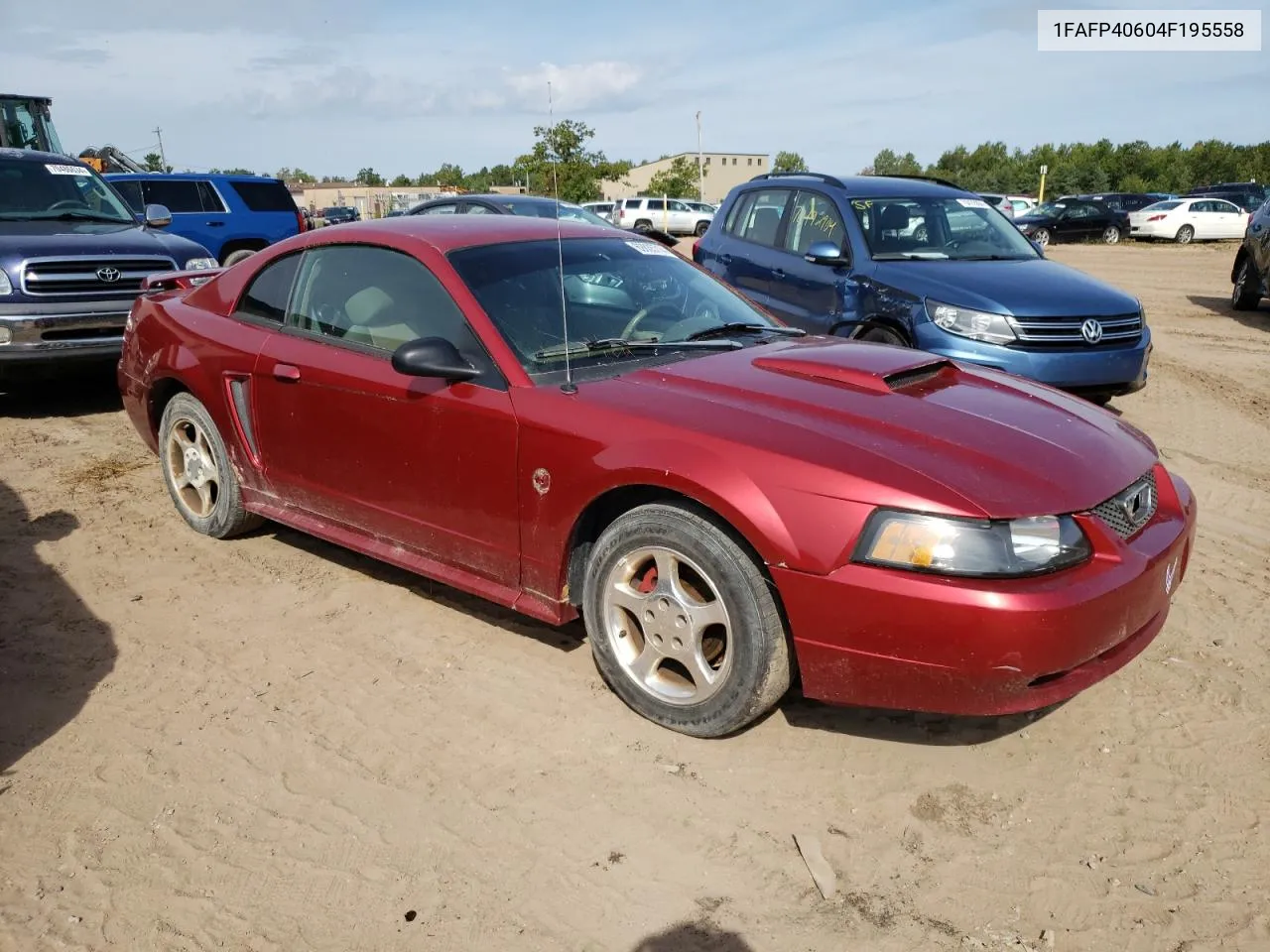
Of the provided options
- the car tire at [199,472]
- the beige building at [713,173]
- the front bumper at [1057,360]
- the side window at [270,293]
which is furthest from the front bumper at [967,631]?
the beige building at [713,173]

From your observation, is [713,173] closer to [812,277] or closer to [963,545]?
[812,277]

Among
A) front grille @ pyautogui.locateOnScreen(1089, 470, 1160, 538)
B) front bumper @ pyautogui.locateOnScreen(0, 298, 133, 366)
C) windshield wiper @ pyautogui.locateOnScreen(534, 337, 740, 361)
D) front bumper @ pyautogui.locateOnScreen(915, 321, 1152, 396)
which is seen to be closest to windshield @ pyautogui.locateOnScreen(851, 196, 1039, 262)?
front bumper @ pyautogui.locateOnScreen(915, 321, 1152, 396)

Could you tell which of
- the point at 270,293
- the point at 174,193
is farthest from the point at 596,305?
the point at 174,193

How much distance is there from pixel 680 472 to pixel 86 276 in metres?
6.31

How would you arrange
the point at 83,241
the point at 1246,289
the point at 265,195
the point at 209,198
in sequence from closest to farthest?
the point at 83,241
the point at 1246,289
the point at 209,198
the point at 265,195

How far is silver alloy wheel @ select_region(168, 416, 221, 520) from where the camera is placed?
4.91m

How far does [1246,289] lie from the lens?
12875 mm

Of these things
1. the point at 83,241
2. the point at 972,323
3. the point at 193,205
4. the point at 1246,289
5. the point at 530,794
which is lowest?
the point at 530,794

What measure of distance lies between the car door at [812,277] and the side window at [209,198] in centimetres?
1111

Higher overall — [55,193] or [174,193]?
[174,193]

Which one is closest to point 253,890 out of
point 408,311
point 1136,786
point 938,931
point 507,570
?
point 507,570

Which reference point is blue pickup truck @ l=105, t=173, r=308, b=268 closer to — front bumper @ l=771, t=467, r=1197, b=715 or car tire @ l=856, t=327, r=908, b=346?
car tire @ l=856, t=327, r=908, b=346

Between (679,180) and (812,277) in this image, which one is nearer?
(812,277)

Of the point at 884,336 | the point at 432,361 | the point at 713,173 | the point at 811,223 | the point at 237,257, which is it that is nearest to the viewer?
the point at 432,361
